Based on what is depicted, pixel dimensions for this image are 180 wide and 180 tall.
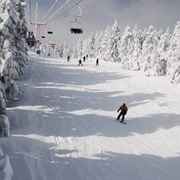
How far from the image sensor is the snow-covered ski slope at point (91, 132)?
12.3 m

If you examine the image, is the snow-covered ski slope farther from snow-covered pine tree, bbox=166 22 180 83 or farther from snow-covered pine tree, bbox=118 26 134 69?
snow-covered pine tree, bbox=118 26 134 69

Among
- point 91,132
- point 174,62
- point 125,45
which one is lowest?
point 91,132

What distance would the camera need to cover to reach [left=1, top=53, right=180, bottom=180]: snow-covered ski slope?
12328 millimetres

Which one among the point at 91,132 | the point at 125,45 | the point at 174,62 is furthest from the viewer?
the point at 125,45

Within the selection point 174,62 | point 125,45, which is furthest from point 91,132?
point 125,45

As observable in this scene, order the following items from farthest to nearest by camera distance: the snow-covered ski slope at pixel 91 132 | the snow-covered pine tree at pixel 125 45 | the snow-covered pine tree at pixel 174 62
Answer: the snow-covered pine tree at pixel 125 45, the snow-covered pine tree at pixel 174 62, the snow-covered ski slope at pixel 91 132

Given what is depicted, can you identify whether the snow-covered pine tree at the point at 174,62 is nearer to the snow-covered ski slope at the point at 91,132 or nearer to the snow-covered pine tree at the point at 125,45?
the snow-covered ski slope at the point at 91,132

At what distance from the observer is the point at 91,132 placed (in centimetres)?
1725

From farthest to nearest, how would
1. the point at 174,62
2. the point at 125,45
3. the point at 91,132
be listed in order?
the point at 125,45 < the point at 174,62 < the point at 91,132

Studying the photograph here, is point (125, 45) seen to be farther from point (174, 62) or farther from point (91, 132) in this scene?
point (91, 132)

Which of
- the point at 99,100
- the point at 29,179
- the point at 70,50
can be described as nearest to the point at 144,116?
the point at 99,100

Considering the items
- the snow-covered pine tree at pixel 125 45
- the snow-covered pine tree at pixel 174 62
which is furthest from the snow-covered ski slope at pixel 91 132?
the snow-covered pine tree at pixel 125 45

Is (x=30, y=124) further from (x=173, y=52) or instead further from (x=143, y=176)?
(x=173, y=52)

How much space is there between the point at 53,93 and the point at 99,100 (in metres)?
4.58
